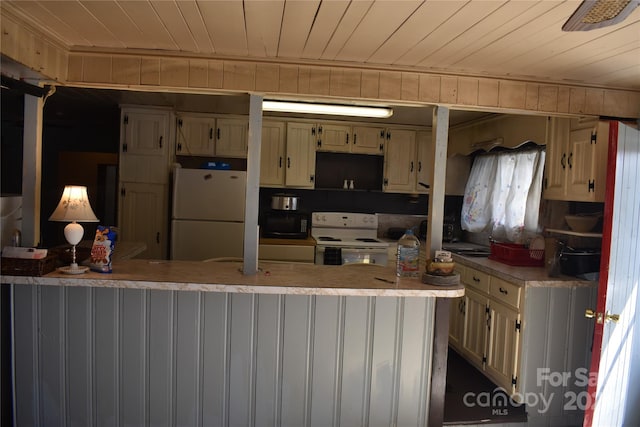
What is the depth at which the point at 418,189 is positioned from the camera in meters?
4.55

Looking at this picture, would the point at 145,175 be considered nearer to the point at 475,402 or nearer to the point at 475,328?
the point at 475,328

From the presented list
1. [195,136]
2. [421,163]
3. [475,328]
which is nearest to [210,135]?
[195,136]

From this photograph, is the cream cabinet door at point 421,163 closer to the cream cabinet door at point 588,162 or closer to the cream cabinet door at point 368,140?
the cream cabinet door at point 368,140

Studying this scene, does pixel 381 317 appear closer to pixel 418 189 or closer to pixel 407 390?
pixel 407 390

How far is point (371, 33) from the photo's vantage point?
187 centimetres

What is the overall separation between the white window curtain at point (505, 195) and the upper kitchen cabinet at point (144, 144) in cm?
305

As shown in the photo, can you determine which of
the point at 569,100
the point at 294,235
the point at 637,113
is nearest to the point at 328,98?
the point at 569,100

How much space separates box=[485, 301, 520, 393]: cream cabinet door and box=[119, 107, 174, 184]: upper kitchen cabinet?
301 cm

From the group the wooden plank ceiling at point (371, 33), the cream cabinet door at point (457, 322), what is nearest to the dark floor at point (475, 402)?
the cream cabinet door at point (457, 322)

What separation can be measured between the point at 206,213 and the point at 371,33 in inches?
97.3

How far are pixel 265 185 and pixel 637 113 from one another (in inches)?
121

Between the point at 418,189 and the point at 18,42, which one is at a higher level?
the point at 18,42

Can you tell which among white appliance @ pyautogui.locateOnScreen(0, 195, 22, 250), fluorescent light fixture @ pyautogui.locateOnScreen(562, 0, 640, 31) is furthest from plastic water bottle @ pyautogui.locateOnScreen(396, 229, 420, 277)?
white appliance @ pyautogui.locateOnScreen(0, 195, 22, 250)

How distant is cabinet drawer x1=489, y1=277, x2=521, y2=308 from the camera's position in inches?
104
